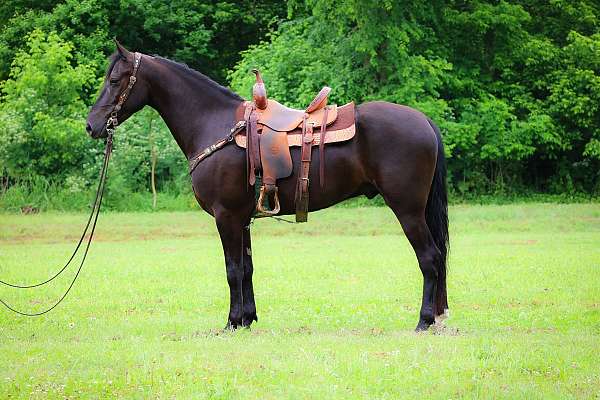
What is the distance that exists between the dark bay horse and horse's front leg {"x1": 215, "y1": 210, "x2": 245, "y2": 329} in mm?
10

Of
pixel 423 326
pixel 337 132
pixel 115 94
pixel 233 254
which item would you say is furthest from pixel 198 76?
pixel 423 326

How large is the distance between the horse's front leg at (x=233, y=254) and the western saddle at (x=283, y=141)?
301mm

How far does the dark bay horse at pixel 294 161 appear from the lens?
9227mm

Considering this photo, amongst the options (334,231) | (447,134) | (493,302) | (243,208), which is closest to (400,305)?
(493,302)

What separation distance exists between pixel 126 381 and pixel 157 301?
5203 millimetres

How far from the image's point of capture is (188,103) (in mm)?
9734

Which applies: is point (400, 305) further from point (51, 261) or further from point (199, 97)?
point (51, 261)

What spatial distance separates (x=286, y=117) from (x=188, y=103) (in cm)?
108

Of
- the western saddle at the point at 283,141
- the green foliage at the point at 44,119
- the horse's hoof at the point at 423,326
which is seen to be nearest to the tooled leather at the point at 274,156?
the western saddle at the point at 283,141

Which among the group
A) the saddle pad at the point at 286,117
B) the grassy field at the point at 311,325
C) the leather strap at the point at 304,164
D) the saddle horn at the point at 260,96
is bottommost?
the grassy field at the point at 311,325

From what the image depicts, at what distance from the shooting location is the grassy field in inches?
271

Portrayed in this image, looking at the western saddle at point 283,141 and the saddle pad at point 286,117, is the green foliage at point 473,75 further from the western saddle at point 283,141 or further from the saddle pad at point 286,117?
the western saddle at point 283,141

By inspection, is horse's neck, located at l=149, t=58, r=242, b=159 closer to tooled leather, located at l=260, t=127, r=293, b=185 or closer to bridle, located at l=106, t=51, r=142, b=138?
bridle, located at l=106, t=51, r=142, b=138

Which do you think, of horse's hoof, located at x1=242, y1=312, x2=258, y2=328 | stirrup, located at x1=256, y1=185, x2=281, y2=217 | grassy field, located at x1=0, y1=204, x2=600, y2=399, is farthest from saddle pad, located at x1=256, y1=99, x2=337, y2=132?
grassy field, located at x1=0, y1=204, x2=600, y2=399
